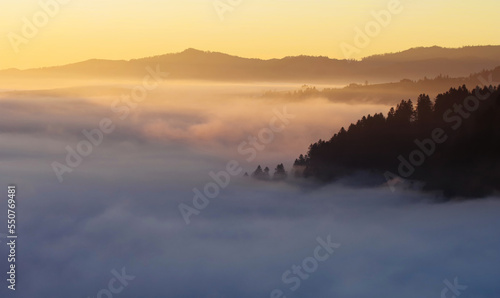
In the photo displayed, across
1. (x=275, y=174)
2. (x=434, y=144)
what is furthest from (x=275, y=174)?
(x=434, y=144)

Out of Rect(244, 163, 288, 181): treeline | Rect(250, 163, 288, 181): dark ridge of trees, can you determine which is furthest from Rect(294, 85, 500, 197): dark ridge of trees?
Rect(244, 163, 288, 181): treeline

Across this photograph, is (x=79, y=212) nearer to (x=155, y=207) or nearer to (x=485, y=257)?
(x=155, y=207)

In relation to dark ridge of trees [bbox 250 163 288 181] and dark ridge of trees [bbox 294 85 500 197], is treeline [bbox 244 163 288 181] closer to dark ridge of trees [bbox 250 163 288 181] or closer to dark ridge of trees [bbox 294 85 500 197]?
dark ridge of trees [bbox 250 163 288 181]

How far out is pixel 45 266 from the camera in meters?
135

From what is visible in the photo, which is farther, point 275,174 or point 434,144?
point 275,174

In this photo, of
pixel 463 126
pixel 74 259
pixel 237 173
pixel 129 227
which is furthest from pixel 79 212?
pixel 463 126

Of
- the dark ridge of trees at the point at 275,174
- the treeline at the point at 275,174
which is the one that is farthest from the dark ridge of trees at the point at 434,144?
the treeline at the point at 275,174

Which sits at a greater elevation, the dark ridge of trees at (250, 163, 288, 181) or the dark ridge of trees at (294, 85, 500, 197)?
the dark ridge of trees at (294, 85, 500, 197)

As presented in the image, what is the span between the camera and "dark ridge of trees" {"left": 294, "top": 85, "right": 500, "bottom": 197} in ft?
308

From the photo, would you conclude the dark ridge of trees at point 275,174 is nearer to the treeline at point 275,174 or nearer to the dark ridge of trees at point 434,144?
the treeline at point 275,174

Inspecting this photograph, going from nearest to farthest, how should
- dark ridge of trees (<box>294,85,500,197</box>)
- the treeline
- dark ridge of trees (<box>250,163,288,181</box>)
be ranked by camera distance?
dark ridge of trees (<box>294,85,500,197</box>) < dark ridge of trees (<box>250,163,288,181</box>) < the treeline

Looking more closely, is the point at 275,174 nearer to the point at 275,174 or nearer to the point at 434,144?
the point at 275,174

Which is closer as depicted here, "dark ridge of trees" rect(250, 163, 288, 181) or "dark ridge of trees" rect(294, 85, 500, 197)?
"dark ridge of trees" rect(294, 85, 500, 197)

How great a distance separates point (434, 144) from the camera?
334 ft
